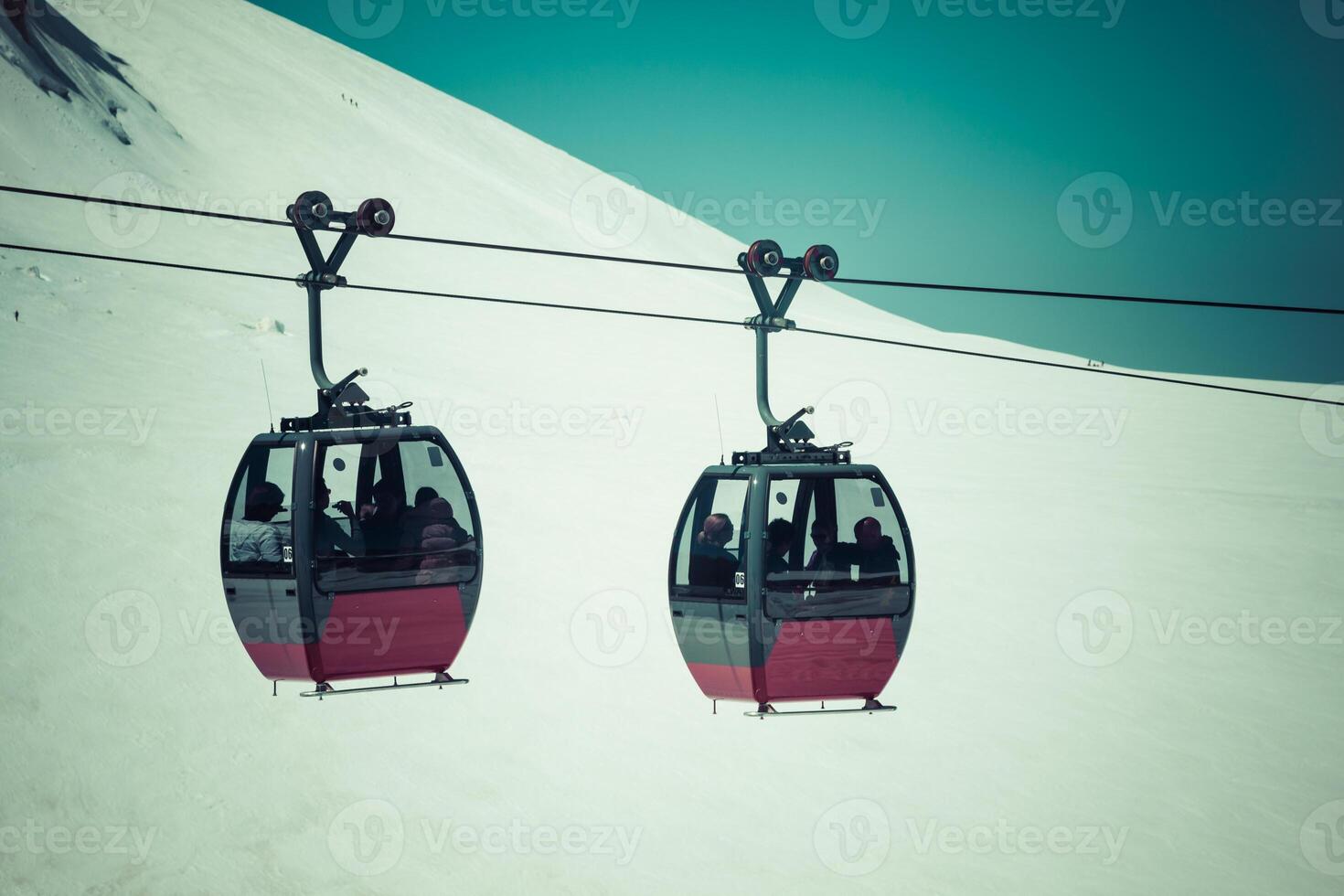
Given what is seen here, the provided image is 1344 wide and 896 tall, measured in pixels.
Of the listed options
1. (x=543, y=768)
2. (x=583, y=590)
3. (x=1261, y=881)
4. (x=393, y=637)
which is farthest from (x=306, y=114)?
(x=393, y=637)

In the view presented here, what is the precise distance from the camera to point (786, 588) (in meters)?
9.62

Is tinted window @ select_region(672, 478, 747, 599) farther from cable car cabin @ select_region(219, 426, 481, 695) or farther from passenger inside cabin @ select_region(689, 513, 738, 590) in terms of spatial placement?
cable car cabin @ select_region(219, 426, 481, 695)

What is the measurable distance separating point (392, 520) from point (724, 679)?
Result: 9.42 feet

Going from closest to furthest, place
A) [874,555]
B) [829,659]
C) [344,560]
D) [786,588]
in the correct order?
1. [344,560]
2. [786,588]
3. [829,659]
4. [874,555]

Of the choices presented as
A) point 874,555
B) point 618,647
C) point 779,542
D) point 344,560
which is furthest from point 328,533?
point 618,647

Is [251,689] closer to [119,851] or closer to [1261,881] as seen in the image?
[119,851]

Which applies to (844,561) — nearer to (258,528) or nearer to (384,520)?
(384,520)

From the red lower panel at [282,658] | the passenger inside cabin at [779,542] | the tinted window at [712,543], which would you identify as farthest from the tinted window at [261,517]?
the passenger inside cabin at [779,542]

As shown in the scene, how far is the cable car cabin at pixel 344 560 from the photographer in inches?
375

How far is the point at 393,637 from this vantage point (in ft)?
31.9

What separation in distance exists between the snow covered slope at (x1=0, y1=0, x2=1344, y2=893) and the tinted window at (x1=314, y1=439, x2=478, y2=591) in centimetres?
1615

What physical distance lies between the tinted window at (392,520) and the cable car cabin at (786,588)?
177 centimetres

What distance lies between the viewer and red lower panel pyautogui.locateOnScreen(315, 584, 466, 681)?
9.53m

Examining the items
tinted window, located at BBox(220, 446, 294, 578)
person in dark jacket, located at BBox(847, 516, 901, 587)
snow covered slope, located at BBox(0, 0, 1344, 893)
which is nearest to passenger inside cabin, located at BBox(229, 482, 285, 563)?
tinted window, located at BBox(220, 446, 294, 578)
